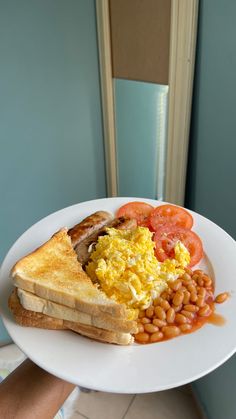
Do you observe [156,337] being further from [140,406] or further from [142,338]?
[140,406]

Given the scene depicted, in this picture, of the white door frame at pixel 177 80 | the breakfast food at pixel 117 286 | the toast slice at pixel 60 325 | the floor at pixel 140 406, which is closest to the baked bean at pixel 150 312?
the breakfast food at pixel 117 286

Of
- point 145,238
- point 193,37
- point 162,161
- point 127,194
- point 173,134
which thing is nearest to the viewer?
point 145,238

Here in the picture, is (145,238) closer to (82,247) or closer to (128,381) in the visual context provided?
(82,247)

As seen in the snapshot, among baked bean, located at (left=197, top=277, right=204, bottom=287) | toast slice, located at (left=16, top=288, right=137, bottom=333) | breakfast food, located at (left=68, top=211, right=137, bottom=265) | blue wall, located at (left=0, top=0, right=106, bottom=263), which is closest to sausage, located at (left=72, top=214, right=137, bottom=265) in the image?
breakfast food, located at (left=68, top=211, right=137, bottom=265)

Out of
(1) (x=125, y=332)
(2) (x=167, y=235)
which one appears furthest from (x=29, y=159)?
(1) (x=125, y=332)

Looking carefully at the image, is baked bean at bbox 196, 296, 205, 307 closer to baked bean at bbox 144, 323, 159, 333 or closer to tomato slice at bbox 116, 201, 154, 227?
baked bean at bbox 144, 323, 159, 333

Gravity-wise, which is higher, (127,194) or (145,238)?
(145,238)
